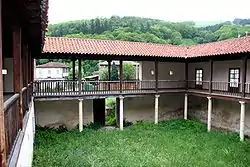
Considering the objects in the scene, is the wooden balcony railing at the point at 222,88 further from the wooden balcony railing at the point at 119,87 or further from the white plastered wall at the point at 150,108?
the white plastered wall at the point at 150,108

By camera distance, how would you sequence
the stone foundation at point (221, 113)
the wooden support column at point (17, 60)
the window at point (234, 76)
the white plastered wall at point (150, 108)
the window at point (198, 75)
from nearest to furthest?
the wooden support column at point (17, 60) < the window at point (234, 76) < the stone foundation at point (221, 113) < the white plastered wall at point (150, 108) < the window at point (198, 75)

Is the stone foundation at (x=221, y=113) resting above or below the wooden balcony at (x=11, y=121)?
below

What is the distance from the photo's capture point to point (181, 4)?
140 meters

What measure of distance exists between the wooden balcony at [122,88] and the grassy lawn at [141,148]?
7.98 feet

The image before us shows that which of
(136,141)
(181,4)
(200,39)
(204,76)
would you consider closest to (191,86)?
(204,76)

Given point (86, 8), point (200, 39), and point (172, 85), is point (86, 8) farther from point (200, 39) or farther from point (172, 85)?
point (172, 85)

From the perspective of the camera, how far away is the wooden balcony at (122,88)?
1520cm

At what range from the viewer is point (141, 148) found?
13367 millimetres

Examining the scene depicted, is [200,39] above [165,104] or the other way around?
above

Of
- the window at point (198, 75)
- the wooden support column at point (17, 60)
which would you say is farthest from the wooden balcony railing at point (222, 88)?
the wooden support column at point (17, 60)

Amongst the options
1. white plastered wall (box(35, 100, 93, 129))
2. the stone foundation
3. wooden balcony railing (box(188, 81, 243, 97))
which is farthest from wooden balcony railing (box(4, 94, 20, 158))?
the stone foundation

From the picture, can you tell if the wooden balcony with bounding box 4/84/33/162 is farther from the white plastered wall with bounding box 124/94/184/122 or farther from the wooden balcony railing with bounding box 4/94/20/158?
the white plastered wall with bounding box 124/94/184/122

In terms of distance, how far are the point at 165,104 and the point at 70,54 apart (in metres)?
9.16

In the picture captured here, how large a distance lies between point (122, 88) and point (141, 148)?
17.2ft
